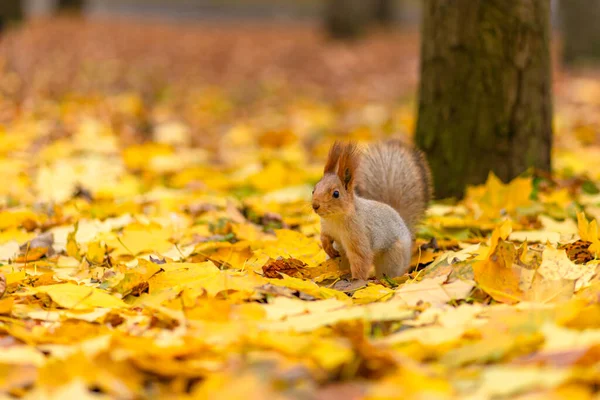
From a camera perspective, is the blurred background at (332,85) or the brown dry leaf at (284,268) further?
the blurred background at (332,85)

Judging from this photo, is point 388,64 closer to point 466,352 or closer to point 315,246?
point 315,246

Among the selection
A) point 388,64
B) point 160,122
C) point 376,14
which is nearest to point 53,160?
point 160,122

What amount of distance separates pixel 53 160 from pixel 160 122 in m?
1.45

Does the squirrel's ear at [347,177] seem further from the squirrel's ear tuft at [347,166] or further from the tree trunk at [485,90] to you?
the tree trunk at [485,90]

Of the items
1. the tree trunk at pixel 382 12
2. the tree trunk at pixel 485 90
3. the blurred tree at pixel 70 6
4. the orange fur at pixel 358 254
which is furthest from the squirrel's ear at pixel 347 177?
the tree trunk at pixel 382 12

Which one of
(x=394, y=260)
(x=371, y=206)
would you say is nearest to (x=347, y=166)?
(x=371, y=206)

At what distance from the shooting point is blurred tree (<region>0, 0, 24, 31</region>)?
9.20 meters

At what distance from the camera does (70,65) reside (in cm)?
716

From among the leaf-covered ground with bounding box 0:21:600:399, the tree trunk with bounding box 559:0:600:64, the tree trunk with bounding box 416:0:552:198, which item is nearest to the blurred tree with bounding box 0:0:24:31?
the leaf-covered ground with bounding box 0:21:600:399

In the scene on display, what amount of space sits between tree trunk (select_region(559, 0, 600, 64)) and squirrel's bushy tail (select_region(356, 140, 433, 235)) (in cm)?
760

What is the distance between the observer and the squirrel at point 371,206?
229cm

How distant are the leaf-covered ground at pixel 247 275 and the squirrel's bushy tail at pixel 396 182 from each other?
0.14 metres

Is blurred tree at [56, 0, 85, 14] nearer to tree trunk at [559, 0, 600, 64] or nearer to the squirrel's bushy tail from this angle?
tree trunk at [559, 0, 600, 64]

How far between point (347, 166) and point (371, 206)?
24cm
